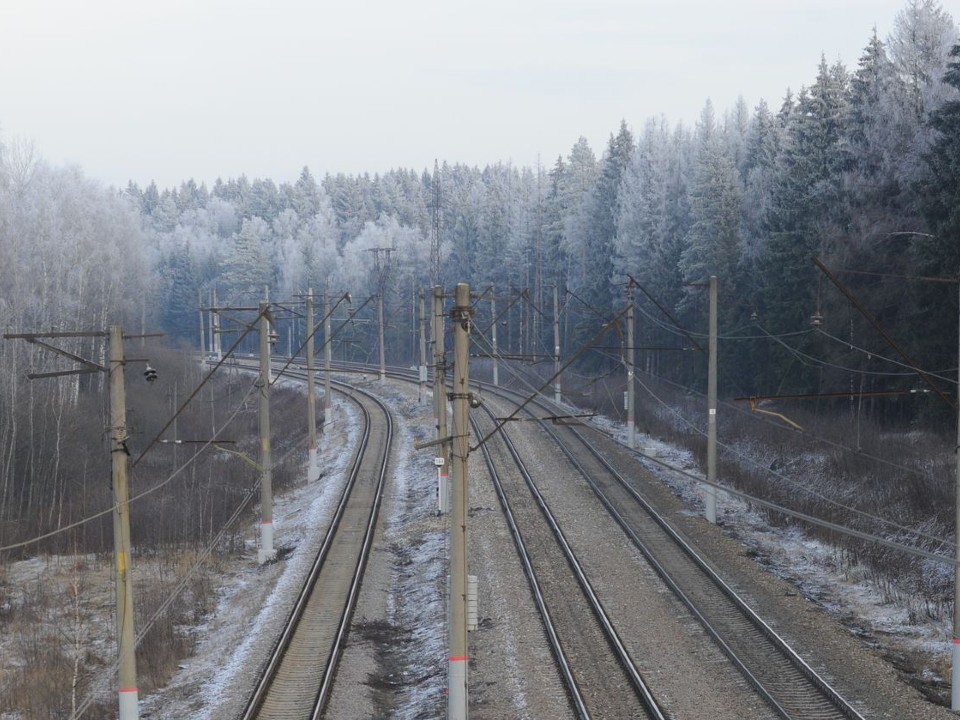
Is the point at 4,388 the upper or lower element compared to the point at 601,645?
upper

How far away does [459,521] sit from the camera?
13.9m

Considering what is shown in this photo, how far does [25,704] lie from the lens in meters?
16.0

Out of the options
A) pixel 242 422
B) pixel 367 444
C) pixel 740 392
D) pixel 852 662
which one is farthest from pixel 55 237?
pixel 852 662

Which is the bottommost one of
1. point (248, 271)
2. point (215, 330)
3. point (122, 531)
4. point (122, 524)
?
point (122, 531)

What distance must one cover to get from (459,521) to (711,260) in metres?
42.7

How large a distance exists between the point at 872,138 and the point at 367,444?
72.9ft

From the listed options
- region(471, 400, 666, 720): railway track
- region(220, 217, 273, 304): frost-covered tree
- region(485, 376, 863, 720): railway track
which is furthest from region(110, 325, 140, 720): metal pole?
region(220, 217, 273, 304): frost-covered tree

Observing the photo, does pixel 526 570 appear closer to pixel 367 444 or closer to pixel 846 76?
pixel 367 444

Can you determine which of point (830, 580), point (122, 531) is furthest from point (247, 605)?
point (830, 580)

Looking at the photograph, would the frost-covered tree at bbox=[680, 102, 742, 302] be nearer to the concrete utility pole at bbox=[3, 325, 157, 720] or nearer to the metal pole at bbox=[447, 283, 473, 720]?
the metal pole at bbox=[447, 283, 473, 720]

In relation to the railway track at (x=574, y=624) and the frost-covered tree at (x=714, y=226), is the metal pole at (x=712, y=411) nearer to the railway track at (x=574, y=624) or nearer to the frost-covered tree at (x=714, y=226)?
the railway track at (x=574, y=624)

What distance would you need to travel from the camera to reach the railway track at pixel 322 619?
15277 mm

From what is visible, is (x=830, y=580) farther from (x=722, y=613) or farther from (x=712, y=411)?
(x=712, y=411)

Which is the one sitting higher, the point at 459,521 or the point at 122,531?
the point at 459,521
